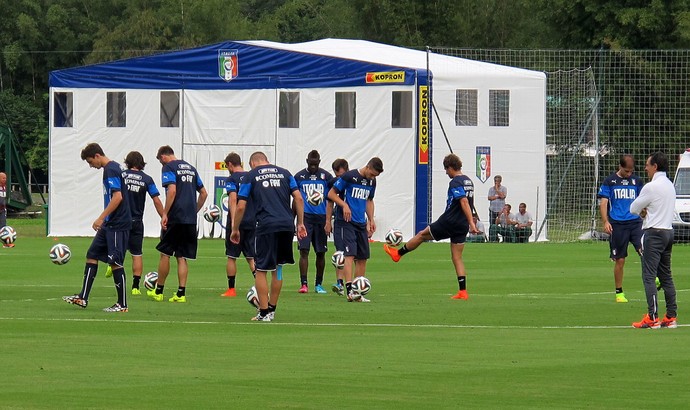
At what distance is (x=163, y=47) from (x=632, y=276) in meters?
60.9

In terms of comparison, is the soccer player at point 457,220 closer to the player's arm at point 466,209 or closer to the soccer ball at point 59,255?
the player's arm at point 466,209

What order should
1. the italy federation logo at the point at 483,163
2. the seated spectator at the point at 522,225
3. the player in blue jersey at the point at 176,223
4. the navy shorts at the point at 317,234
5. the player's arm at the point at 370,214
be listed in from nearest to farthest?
1. the player in blue jersey at the point at 176,223
2. the player's arm at the point at 370,214
3. the navy shorts at the point at 317,234
4. the seated spectator at the point at 522,225
5. the italy federation logo at the point at 483,163

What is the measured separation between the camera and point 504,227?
1686 inches

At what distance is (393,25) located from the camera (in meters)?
72.6

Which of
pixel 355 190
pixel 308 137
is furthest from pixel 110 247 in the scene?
pixel 308 137

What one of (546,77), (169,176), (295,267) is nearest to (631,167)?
(169,176)

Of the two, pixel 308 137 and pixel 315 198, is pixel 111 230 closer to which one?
pixel 315 198

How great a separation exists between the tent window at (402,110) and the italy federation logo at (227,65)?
541 cm

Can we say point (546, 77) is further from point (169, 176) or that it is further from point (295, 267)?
point (169, 176)

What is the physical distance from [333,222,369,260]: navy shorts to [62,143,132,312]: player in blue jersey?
361 cm

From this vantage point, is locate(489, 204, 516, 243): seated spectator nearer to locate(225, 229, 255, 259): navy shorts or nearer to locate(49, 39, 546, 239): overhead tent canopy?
locate(49, 39, 546, 239): overhead tent canopy

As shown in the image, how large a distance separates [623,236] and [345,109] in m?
23.8

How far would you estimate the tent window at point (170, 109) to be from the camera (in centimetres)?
4672

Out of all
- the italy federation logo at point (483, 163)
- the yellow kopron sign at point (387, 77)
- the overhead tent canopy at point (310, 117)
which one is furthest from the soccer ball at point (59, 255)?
the italy federation logo at point (483, 163)
